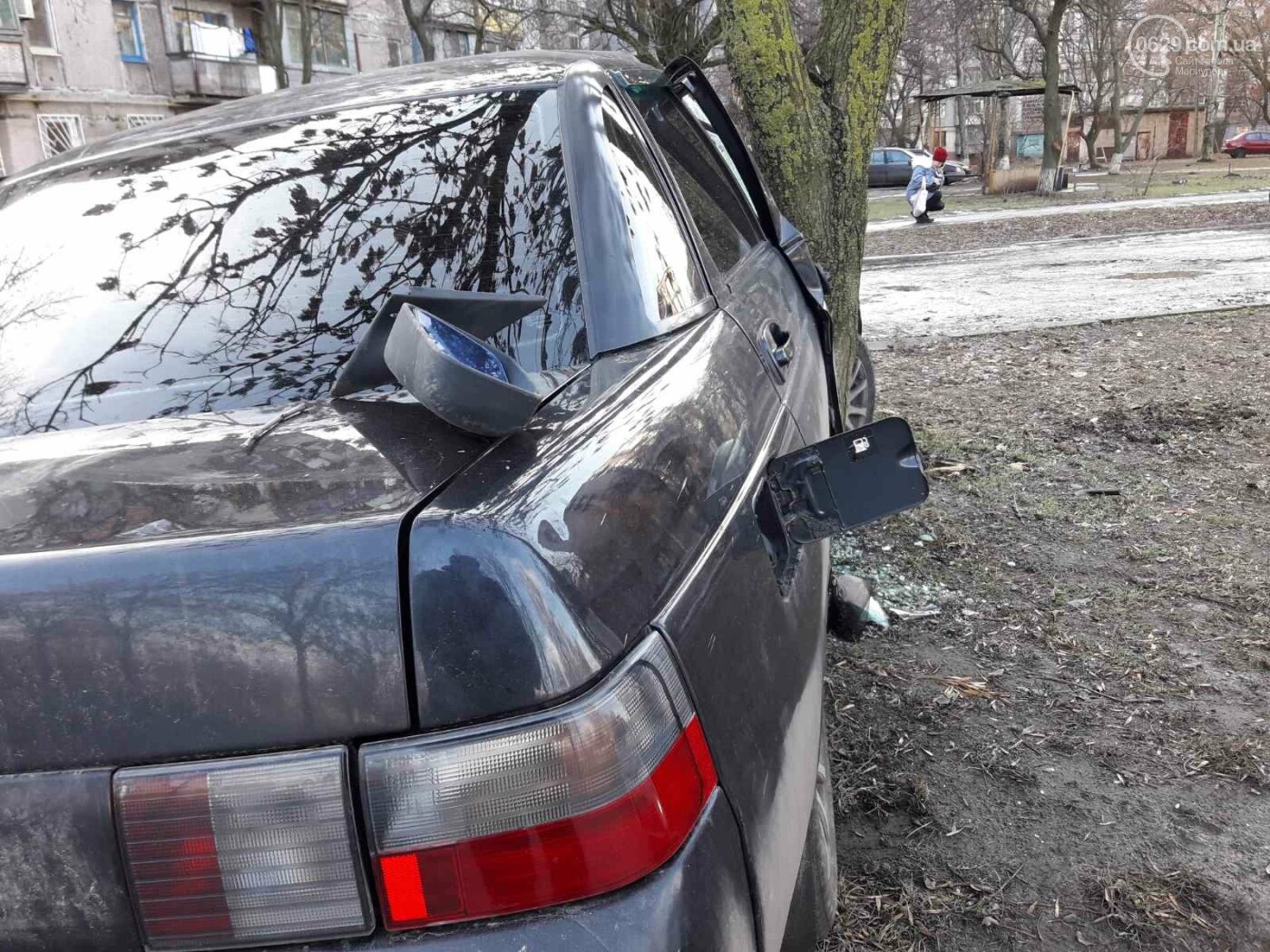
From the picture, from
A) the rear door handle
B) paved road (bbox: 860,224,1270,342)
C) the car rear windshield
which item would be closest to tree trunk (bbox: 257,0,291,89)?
paved road (bbox: 860,224,1270,342)

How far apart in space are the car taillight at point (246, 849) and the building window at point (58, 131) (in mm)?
35488

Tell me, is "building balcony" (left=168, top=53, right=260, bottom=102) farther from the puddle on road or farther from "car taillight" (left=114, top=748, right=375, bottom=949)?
"car taillight" (left=114, top=748, right=375, bottom=949)

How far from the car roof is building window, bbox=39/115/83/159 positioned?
33.5 m

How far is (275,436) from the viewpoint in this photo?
1.47m

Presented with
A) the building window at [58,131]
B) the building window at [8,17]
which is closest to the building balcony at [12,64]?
the building window at [8,17]

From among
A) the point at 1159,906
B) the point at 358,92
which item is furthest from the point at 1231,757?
the point at 358,92

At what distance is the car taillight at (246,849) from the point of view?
42.4 inches

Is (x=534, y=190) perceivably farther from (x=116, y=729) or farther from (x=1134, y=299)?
(x=1134, y=299)

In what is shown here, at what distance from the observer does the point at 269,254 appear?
2.08m

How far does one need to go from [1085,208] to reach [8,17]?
2802 cm

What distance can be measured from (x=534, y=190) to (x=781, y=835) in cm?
125

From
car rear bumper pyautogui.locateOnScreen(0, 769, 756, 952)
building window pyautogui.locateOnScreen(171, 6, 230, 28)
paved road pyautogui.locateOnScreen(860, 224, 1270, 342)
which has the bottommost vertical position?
paved road pyautogui.locateOnScreen(860, 224, 1270, 342)

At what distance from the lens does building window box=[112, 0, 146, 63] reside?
34.7 meters

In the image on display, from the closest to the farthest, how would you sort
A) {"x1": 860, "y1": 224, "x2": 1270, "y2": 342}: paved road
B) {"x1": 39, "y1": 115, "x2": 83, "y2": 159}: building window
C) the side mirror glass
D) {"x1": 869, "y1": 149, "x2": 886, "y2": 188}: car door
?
the side mirror glass
{"x1": 860, "y1": 224, "x2": 1270, "y2": 342}: paved road
{"x1": 39, "y1": 115, "x2": 83, "y2": 159}: building window
{"x1": 869, "y1": 149, "x2": 886, "y2": 188}: car door
